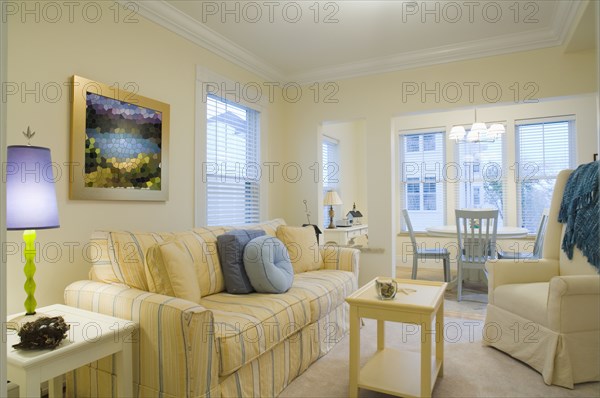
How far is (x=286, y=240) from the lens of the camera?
10.8ft

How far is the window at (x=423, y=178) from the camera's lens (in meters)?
6.05

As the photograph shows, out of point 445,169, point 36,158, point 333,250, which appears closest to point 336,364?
point 333,250

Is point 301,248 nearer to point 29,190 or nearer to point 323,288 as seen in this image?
point 323,288

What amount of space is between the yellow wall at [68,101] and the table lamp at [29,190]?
0.46 m

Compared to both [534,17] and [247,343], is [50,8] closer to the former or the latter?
[247,343]

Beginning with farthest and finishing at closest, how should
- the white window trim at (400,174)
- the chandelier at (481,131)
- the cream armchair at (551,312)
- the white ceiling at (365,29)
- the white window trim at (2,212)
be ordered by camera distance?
the white window trim at (400,174), the chandelier at (481,131), the white ceiling at (365,29), the cream armchair at (551,312), the white window trim at (2,212)

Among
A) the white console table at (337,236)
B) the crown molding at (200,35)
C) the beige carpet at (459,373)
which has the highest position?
the crown molding at (200,35)

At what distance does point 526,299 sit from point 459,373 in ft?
2.24

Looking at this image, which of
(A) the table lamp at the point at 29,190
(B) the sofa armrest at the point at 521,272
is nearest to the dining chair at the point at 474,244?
(B) the sofa armrest at the point at 521,272

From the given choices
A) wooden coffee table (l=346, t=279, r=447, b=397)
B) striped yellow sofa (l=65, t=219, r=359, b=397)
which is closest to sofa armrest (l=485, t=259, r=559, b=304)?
wooden coffee table (l=346, t=279, r=447, b=397)

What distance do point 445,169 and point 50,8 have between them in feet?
18.2

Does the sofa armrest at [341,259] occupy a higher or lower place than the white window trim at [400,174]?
lower

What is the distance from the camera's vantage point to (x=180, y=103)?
310cm

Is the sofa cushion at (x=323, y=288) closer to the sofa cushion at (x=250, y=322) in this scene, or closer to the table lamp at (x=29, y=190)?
the sofa cushion at (x=250, y=322)
